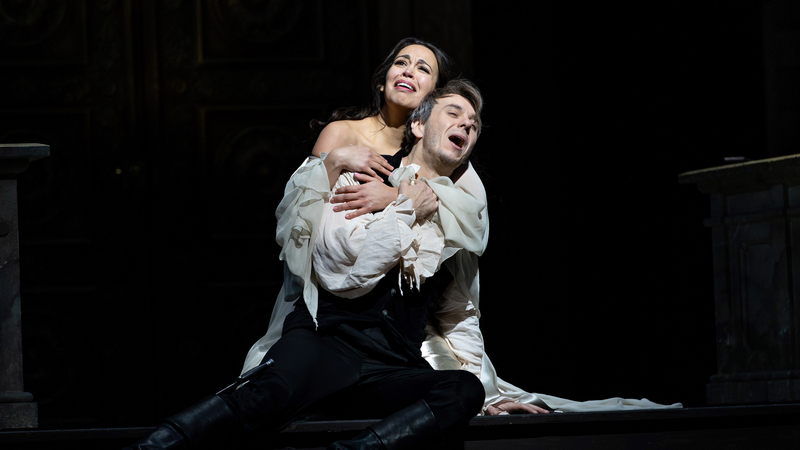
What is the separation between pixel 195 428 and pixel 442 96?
4.51ft

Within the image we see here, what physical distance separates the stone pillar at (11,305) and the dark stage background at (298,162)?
171cm

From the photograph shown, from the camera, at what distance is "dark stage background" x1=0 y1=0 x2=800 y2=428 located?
16.6 feet

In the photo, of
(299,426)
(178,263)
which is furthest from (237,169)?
(299,426)

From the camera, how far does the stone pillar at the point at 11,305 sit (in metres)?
3.18

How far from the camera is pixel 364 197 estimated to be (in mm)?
3010

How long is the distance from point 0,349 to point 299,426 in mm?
1182

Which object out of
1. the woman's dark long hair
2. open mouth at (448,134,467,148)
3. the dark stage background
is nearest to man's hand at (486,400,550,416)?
open mouth at (448,134,467,148)

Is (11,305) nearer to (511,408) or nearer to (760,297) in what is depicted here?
(511,408)

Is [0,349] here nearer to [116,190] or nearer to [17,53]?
[116,190]

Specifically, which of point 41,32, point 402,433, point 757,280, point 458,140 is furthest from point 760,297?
point 41,32

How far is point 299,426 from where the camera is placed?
2701 millimetres

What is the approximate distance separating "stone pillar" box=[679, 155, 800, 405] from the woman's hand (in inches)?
76.6

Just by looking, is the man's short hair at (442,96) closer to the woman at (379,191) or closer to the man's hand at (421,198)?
the woman at (379,191)

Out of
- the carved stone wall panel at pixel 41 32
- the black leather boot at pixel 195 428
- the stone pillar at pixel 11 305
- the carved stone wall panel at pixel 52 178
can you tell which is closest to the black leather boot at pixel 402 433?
the black leather boot at pixel 195 428
